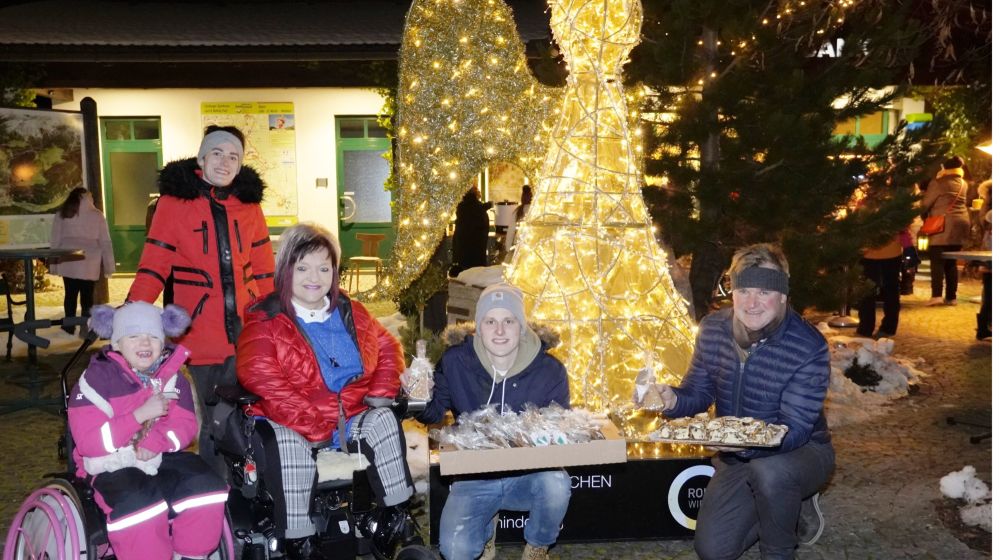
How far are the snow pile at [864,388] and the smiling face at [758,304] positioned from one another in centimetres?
317

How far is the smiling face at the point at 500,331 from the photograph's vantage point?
346 centimetres

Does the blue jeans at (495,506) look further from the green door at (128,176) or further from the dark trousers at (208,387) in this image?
the green door at (128,176)

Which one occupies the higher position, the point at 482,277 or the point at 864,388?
the point at 482,277

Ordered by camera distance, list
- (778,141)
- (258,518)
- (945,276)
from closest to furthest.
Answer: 1. (258,518)
2. (778,141)
3. (945,276)

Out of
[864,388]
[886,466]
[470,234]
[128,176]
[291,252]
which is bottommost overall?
[886,466]

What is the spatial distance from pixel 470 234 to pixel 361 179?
18.3 feet

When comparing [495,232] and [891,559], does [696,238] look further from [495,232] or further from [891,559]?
[495,232]

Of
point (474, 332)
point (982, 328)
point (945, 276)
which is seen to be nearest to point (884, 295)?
point (982, 328)

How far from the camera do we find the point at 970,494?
15.3 ft

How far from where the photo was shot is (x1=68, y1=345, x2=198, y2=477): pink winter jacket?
3125mm

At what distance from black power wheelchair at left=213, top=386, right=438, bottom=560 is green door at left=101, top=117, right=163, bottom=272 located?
12.1 meters

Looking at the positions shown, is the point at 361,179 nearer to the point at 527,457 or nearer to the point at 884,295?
the point at 884,295

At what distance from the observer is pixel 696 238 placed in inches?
222

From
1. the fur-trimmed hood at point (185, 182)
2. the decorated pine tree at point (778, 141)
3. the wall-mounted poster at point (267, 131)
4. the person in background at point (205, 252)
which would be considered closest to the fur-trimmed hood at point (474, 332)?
the person in background at point (205, 252)
